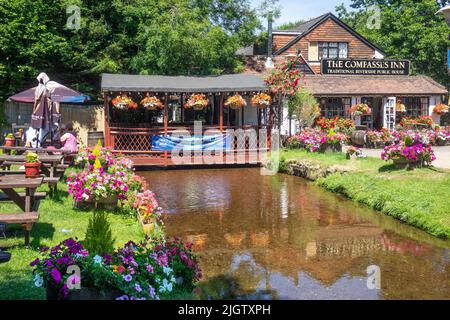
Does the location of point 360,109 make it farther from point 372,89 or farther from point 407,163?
point 407,163

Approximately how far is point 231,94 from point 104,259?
669 inches

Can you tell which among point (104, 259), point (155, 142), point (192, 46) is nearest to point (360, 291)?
point (104, 259)

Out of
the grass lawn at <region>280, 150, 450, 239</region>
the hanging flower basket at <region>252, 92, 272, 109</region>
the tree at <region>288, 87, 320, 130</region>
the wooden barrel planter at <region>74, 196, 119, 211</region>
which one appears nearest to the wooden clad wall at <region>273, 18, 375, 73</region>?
the tree at <region>288, 87, 320, 130</region>

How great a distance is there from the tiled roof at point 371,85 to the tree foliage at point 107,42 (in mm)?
4902

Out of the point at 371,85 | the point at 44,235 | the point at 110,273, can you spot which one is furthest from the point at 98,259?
the point at 371,85

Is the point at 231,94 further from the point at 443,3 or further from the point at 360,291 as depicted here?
the point at 443,3

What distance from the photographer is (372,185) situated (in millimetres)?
13000

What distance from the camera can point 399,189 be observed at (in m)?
11.9

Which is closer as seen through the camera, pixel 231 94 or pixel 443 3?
pixel 231 94

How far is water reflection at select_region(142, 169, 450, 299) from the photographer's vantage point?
22.1ft

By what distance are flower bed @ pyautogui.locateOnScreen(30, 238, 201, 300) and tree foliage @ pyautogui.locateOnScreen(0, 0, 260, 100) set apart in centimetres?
2122

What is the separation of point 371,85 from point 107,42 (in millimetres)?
14537

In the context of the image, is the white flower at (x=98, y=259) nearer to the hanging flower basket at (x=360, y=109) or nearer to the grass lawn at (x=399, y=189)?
the grass lawn at (x=399, y=189)
